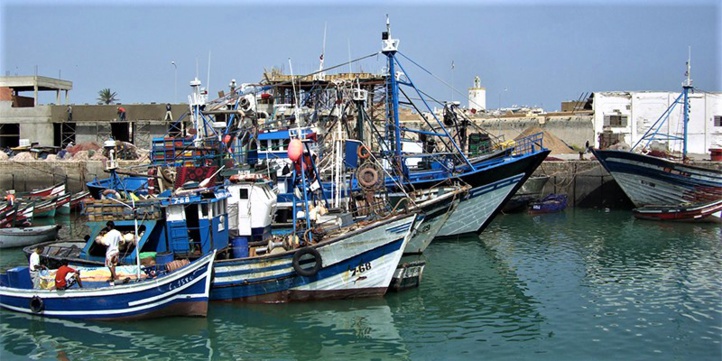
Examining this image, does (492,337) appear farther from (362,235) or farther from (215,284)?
(215,284)

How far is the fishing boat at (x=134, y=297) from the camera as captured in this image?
1499 cm

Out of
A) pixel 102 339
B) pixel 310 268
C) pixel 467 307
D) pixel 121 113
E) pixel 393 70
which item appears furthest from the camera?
pixel 121 113

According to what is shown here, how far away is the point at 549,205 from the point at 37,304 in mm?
25076

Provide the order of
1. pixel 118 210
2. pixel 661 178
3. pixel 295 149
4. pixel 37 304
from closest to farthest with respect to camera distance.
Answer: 1. pixel 37 304
2. pixel 118 210
3. pixel 295 149
4. pixel 661 178

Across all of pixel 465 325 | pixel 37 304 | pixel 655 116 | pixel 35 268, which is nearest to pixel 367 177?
pixel 465 325

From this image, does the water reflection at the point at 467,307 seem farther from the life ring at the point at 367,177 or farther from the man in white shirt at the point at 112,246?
the man in white shirt at the point at 112,246

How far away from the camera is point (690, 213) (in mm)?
30281

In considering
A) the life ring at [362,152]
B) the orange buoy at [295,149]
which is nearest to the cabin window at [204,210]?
the orange buoy at [295,149]

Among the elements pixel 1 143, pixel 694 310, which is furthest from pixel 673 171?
pixel 1 143

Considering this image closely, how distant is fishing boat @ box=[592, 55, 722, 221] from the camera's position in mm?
31422

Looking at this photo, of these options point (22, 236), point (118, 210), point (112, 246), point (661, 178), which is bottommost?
point (22, 236)

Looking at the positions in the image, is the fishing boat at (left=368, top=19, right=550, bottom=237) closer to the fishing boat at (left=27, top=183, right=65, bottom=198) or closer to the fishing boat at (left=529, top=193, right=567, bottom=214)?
the fishing boat at (left=529, top=193, right=567, bottom=214)

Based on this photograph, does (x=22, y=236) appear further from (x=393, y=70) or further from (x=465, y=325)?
(x=465, y=325)

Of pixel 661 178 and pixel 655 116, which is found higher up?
pixel 655 116
